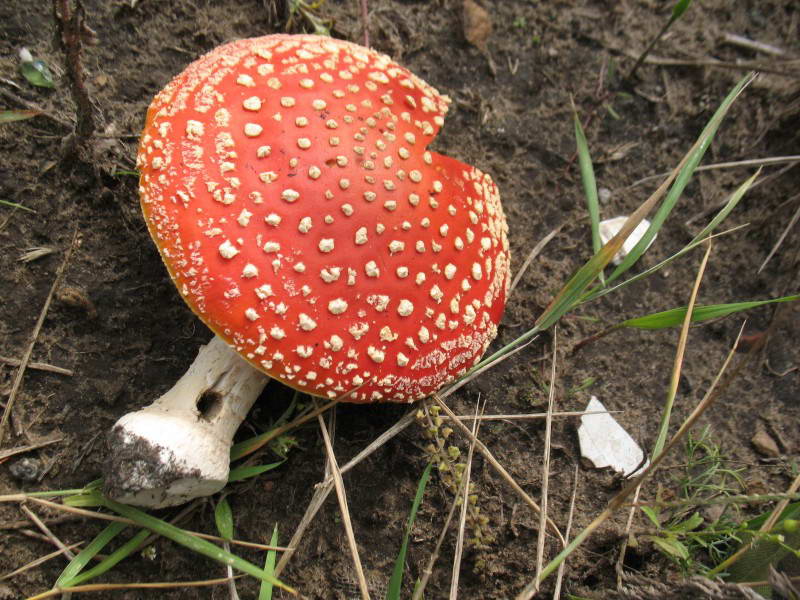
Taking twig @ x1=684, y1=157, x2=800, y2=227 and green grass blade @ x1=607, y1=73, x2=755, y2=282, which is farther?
twig @ x1=684, y1=157, x2=800, y2=227

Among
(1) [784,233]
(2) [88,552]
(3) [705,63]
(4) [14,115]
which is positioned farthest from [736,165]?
(2) [88,552]

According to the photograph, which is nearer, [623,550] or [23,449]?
[23,449]

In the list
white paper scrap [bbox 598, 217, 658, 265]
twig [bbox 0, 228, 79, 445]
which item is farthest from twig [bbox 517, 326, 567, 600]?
twig [bbox 0, 228, 79, 445]

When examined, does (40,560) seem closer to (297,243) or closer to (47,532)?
(47,532)

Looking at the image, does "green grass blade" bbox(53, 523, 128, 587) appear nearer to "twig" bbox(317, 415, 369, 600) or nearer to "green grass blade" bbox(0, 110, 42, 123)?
"twig" bbox(317, 415, 369, 600)

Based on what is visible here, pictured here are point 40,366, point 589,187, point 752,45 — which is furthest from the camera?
point 752,45
